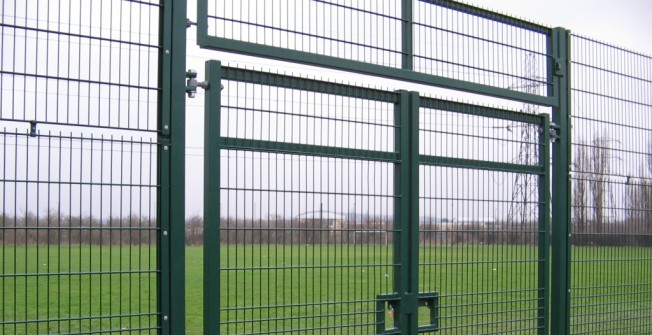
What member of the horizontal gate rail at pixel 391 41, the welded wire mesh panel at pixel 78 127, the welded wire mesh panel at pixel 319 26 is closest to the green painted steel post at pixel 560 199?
the horizontal gate rail at pixel 391 41

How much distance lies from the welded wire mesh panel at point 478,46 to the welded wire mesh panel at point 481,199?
0.29 metres

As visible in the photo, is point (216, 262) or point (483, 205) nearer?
point (216, 262)

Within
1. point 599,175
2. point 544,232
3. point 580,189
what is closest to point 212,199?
point 544,232

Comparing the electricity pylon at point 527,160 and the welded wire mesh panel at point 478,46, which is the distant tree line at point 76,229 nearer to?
the welded wire mesh panel at point 478,46

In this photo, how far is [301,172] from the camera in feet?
17.2

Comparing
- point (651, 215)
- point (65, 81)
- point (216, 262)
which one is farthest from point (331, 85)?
point (651, 215)

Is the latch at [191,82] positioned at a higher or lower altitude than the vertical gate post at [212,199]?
higher

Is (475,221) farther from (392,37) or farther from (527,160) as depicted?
(392,37)

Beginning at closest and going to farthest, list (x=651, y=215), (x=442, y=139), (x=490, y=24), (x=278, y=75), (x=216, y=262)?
1. (x=216, y=262)
2. (x=278, y=75)
3. (x=442, y=139)
4. (x=490, y=24)
5. (x=651, y=215)

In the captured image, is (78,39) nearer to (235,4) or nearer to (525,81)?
(235,4)

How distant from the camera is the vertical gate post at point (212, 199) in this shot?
4.79 m

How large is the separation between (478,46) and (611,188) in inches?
87.3

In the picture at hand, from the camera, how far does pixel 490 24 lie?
265 inches

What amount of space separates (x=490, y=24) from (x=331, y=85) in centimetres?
194
